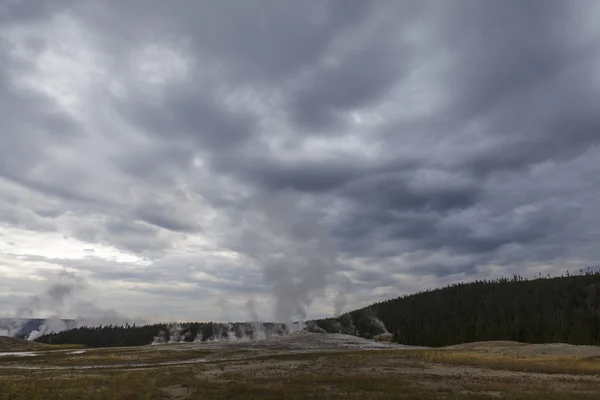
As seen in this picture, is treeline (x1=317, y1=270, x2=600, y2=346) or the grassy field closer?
the grassy field

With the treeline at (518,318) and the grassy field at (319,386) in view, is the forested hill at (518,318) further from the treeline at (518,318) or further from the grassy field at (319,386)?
the grassy field at (319,386)

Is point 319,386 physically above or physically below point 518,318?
below

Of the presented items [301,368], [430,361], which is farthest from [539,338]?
[301,368]

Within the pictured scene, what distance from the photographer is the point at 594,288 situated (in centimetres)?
18288

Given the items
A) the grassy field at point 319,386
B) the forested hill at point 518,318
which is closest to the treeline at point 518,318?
the forested hill at point 518,318

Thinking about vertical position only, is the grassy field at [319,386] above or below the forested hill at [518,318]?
below

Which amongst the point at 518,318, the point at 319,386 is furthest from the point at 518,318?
the point at 319,386

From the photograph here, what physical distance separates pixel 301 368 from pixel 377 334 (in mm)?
155095

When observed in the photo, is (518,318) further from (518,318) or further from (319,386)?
(319,386)

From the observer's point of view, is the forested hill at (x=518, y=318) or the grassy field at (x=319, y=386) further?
the forested hill at (x=518, y=318)

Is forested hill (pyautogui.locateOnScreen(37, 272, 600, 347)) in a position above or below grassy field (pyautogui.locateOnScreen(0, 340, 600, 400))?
above

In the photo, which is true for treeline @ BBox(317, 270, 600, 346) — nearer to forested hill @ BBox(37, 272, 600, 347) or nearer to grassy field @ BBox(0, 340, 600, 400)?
forested hill @ BBox(37, 272, 600, 347)

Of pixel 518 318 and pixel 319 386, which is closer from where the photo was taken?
pixel 319 386

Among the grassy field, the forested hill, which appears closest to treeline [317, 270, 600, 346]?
the forested hill
